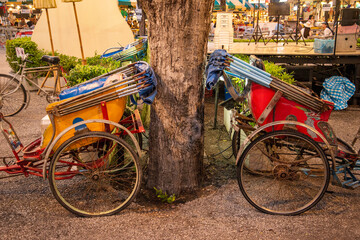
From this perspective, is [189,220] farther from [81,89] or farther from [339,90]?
[339,90]

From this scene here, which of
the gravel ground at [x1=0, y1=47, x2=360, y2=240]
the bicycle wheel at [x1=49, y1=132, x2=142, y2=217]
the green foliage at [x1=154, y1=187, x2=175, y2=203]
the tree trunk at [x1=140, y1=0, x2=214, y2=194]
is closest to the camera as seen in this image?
the gravel ground at [x1=0, y1=47, x2=360, y2=240]

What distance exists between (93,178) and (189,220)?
3.64ft

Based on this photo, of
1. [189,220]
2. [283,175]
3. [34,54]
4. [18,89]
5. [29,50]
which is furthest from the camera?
[29,50]

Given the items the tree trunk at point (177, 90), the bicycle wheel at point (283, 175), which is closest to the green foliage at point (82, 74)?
the tree trunk at point (177, 90)

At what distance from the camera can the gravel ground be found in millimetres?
3236

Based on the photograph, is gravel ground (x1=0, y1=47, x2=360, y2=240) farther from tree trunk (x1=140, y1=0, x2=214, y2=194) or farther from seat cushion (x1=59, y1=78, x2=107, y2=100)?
seat cushion (x1=59, y1=78, x2=107, y2=100)

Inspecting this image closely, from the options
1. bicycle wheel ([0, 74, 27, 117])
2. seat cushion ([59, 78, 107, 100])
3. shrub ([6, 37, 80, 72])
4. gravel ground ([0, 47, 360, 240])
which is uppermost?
seat cushion ([59, 78, 107, 100])

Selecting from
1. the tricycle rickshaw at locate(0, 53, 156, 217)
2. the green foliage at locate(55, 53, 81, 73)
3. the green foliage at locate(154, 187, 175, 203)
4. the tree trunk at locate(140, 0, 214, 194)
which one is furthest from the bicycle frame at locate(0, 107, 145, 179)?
the green foliage at locate(55, 53, 81, 73)

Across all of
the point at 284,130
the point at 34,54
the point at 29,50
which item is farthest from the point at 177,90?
the point at 29,50

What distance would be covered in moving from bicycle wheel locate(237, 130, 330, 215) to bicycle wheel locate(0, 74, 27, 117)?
17.8 feet

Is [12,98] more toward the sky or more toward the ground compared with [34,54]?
more toward the ground

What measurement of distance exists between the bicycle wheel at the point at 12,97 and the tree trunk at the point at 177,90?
4.72 meters

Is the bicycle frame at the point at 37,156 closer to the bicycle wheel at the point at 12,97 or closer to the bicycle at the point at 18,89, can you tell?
the bicycle at the point at 18,89

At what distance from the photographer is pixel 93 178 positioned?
3.59 meters
